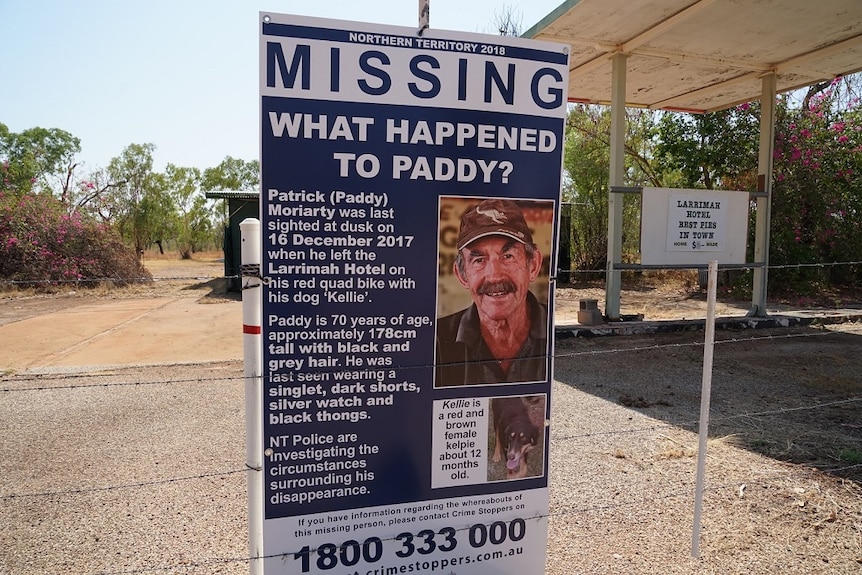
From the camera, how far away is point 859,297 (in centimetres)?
1343

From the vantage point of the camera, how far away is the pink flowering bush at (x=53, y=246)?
53.7 feet

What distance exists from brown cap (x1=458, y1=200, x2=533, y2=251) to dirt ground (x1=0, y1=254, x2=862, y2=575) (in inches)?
63.0

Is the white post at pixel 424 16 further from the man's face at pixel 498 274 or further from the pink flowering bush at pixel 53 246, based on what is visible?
the pink flowering bush at pixel 53 246

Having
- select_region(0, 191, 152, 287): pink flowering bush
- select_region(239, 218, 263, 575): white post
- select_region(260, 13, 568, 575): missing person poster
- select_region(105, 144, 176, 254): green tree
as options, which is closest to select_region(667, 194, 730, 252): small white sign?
select_region(260, 13, 568, 575): missing person poster

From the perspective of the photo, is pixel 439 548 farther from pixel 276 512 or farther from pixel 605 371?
pixel 605 371

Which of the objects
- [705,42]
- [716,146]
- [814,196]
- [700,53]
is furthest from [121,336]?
[814,196]

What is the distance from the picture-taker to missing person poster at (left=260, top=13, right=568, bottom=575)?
2.12m

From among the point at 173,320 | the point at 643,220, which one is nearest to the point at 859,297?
the point at 643,220

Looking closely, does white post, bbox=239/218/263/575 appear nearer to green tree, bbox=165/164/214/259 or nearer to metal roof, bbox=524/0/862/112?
metal roof, bbox=524/0/862/112

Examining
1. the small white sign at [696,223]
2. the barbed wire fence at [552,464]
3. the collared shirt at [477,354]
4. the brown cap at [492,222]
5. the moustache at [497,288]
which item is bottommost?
the barbed wire fence at [552,464]

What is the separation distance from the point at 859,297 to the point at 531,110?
14.4 meters

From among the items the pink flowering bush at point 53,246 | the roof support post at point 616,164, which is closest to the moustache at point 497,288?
the roof support post at point 616,164

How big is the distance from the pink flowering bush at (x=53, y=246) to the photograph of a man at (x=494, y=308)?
15.9 meters

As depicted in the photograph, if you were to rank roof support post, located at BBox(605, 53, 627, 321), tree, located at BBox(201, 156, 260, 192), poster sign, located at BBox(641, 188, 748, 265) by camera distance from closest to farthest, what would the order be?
poster sign, located at BBox(641, 188, 748, 265) < roof support post, located at BBox(605, 53, 627, 321) < tree, located at BBox(201, 156, 260, 192)
